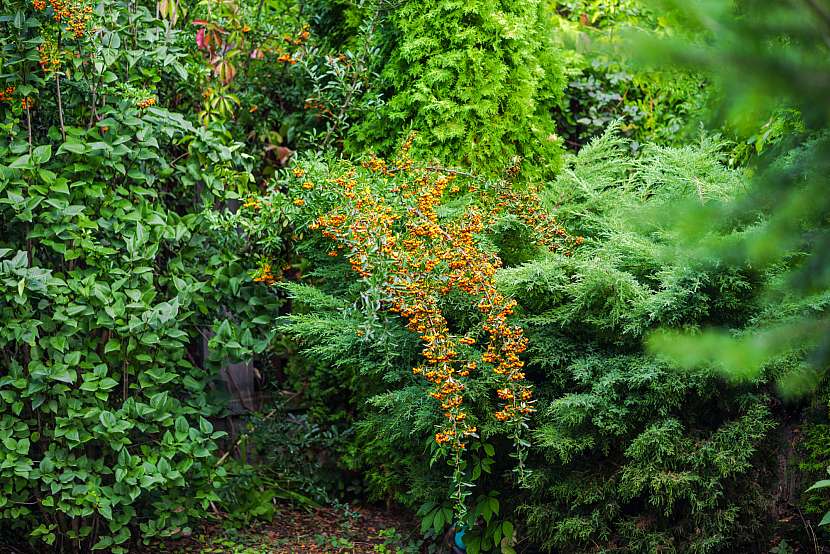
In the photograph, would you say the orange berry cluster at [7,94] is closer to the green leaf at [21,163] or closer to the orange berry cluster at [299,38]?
the green leaf at [21,163]

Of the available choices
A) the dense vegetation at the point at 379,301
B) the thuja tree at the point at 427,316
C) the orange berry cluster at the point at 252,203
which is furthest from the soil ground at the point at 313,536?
the orange berry cluster at the point at 252,203

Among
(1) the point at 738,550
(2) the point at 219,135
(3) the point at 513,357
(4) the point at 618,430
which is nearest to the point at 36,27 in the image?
(2) the point at 219,135

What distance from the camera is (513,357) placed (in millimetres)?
2686

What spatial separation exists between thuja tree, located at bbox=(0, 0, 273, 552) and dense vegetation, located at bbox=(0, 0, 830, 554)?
1cm

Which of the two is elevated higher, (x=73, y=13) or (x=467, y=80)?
(x=73, y=13)

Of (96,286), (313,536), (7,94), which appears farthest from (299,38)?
(313,536)

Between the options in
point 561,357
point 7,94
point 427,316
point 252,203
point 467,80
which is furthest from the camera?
point 467,80

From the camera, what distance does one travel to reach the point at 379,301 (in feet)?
9.78

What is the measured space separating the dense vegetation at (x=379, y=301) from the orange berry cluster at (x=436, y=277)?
14 millimetres

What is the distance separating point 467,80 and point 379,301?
4.66 ft

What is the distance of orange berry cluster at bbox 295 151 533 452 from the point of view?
2732 mm

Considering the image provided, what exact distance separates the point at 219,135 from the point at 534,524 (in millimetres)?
2296

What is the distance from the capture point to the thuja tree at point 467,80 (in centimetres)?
380

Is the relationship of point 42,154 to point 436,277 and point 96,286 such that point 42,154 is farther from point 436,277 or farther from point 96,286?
point 436,277
